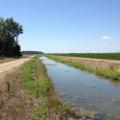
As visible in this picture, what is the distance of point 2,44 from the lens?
96.9 metres

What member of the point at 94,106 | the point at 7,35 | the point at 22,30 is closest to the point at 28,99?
the point at 94,106

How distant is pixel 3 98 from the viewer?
1453 centimetres

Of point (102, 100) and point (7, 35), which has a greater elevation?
point (7, 35)

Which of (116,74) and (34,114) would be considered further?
(116,74)

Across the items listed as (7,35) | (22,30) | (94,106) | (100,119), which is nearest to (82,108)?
(94,106)

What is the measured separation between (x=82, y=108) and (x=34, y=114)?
160 inches

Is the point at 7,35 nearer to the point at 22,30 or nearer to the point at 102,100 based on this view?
the point at 22,30

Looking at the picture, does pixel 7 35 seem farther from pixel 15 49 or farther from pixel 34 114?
pixel 34 114

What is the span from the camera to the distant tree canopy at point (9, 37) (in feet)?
331

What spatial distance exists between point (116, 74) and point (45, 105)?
809 inches

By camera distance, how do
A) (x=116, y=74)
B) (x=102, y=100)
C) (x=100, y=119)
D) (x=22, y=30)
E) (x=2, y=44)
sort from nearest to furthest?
1. (x=100, y=119)
2. (x=102, y=100)
3. (x=116, y=74)
4. (x=2, y=44)
5. (x=22, y=30)

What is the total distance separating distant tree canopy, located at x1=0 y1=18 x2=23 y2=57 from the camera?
10091cm

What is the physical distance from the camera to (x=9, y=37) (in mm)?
105500

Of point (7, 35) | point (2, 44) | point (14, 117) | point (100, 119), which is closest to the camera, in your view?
point (14, 117)
